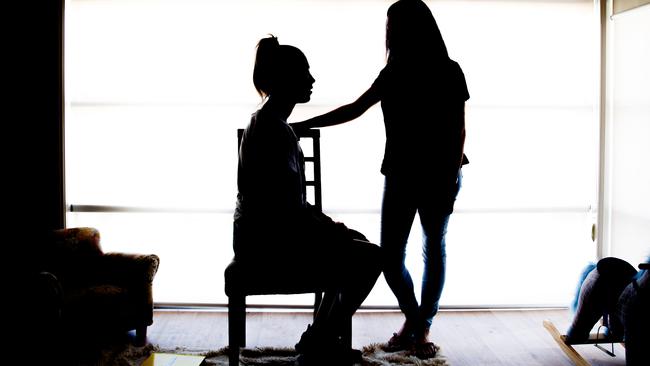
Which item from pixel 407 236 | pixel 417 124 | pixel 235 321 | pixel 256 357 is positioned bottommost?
pixel 256 357

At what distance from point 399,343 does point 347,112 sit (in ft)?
3.77

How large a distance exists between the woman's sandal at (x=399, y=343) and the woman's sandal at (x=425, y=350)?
0.17 ft

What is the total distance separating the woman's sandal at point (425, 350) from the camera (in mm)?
2600

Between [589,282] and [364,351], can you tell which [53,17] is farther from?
[589,282]

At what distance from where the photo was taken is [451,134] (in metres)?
2.45

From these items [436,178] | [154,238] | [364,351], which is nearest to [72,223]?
[154,238]

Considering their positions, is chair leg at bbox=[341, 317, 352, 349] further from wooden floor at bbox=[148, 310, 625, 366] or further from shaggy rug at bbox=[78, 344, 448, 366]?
wooden floor at bbox=[148, 310, 625, 366]

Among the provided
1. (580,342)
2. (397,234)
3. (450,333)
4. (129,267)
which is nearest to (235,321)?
(397,234)

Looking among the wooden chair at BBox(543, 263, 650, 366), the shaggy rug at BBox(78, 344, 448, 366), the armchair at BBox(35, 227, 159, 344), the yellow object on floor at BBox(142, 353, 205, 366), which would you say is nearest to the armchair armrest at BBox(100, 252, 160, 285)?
the armchair at BBox(35, 227, 159, 344)

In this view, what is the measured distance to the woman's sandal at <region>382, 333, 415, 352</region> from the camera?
2.69 meters

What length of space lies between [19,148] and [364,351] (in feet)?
7.80

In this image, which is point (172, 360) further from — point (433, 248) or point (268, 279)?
point (433, 248)

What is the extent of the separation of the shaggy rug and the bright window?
747mm

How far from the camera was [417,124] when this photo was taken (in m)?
2.44
